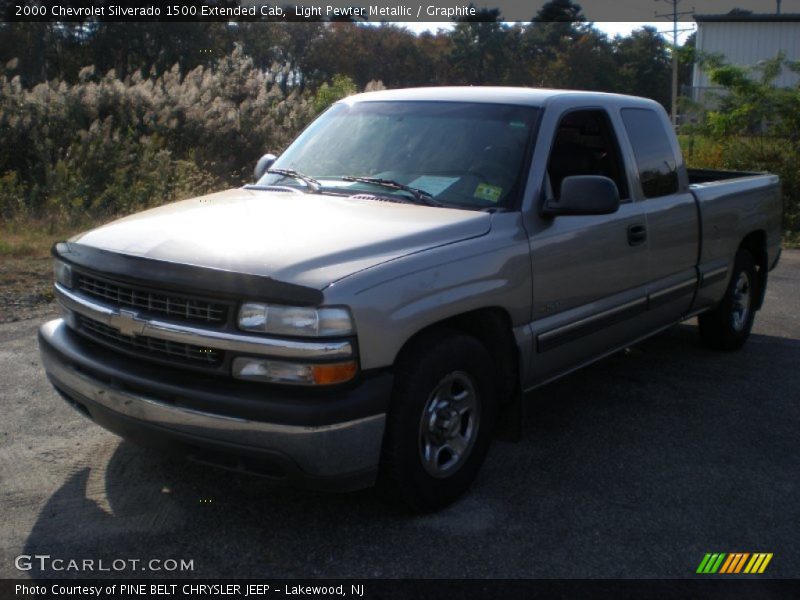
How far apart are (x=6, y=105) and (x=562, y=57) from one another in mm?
41866

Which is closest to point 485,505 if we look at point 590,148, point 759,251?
point 590,148

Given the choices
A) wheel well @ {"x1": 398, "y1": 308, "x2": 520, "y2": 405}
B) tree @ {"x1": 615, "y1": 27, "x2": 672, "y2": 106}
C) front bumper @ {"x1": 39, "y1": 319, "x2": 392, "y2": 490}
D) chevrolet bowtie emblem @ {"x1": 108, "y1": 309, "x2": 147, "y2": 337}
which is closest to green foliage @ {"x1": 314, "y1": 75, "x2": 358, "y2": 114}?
wheel well @ {"x1": 398, "y1": 308, "x2": 520, "y2": 405}

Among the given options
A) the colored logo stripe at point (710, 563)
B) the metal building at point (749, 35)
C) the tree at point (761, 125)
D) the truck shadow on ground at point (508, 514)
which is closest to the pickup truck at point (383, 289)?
the truck shadow on ground at point (508, 514)

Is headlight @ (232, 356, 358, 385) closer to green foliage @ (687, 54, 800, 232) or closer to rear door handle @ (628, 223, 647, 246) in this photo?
rear door handle @ (628, 223, 647, 246)

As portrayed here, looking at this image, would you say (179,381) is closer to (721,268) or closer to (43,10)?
(721,268)

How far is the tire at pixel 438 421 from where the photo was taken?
3.54 m

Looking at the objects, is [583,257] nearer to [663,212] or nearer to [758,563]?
[663,212]

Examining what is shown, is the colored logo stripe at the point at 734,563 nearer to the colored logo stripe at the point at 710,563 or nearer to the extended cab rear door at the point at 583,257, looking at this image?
the colored logo stripe at the point at 710,563

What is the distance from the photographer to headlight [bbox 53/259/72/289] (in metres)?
4.01

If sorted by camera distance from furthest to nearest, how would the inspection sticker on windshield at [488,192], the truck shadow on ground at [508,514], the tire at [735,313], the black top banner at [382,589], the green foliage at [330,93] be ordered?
the green foliage at [330,93]
the tire at [735,313]
the inspection sticker on windshield at [488,192]
the truck shadow on ground at [508,514]
the black top banner at [382,589]

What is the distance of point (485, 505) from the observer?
158 inches

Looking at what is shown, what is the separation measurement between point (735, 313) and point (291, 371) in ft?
15.0

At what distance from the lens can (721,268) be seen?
628 centimetres

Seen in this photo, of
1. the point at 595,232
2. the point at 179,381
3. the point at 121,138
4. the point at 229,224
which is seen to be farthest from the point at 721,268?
the point at 121,138
